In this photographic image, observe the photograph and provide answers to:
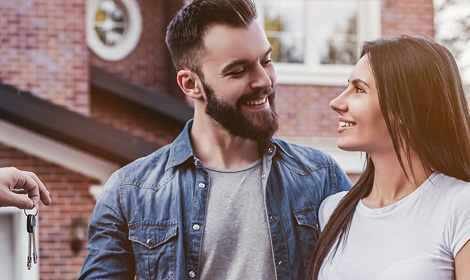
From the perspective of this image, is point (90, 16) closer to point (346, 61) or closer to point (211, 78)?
point (346, 61)

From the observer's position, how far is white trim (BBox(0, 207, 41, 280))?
7.49 meters

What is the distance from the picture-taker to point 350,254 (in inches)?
115

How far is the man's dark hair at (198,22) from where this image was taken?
132 inches

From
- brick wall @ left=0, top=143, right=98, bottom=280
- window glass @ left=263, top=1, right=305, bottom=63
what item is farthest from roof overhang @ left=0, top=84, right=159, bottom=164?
window glass @ left=263, top=1, right=305, bottom=63

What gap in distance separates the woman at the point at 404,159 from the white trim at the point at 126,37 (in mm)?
8428

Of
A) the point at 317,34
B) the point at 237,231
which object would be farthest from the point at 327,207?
the point at 317,34

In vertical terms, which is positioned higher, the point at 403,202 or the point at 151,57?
the point at 151,57

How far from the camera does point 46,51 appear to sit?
8.82 m

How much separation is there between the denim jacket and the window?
715 centimetres

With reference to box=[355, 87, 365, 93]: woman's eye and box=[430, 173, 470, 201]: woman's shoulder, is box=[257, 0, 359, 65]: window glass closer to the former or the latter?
box=[355, 87, 365, 93]: woman's eye

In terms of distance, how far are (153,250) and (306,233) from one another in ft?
2.21

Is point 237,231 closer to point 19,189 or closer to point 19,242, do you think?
point 19,189

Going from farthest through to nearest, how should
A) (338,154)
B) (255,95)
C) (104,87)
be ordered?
(338,154) → (104,87) → (255,95)

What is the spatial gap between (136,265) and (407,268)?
121 cm
